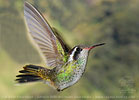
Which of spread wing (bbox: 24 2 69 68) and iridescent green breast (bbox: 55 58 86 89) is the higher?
spread wing (bbox: 24 2 69 68)

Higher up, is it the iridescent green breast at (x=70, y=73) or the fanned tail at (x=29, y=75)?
the fanned tail at (x=29, y=75)

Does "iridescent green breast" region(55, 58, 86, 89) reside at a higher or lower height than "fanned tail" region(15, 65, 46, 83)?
lower

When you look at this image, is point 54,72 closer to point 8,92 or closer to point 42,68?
point 42,68

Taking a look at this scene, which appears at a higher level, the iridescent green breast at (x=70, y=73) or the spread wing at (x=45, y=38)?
the spread wing at (x=45, y=38)

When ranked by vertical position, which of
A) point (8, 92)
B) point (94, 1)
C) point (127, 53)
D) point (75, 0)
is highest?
point (8, 92)

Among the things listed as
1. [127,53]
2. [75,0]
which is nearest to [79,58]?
[75,0]

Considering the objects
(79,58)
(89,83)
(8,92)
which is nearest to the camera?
(79,58)
